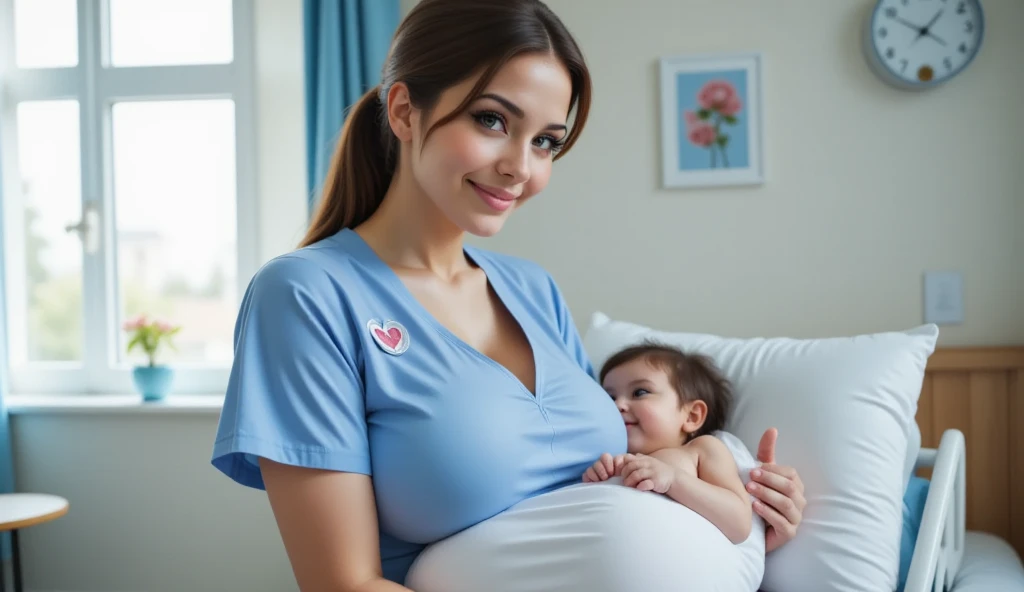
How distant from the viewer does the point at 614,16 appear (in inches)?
85.4

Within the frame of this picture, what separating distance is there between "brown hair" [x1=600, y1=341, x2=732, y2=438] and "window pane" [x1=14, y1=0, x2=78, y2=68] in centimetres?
228

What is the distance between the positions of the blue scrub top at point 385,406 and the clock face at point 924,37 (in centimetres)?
139

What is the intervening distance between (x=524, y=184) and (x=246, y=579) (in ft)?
6.11

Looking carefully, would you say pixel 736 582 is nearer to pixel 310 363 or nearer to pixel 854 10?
pixel 310 363

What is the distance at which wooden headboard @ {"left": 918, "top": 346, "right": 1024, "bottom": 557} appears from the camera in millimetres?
1969

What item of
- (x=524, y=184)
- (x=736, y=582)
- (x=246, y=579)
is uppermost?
(x=524, y=184)

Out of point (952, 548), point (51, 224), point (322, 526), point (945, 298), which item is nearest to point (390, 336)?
point (322, 526)

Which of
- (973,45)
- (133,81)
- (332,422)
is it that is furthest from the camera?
(133,81)

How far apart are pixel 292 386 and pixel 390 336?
15 centimetres

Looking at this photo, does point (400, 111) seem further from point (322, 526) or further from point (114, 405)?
point (114, 405)

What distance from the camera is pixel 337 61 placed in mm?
2236

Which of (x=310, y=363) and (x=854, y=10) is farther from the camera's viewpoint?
(x=854, y=10)

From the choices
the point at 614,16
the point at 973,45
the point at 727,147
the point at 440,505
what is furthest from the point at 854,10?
the point at 440,505

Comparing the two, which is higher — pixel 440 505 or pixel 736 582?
pixel 440 505
